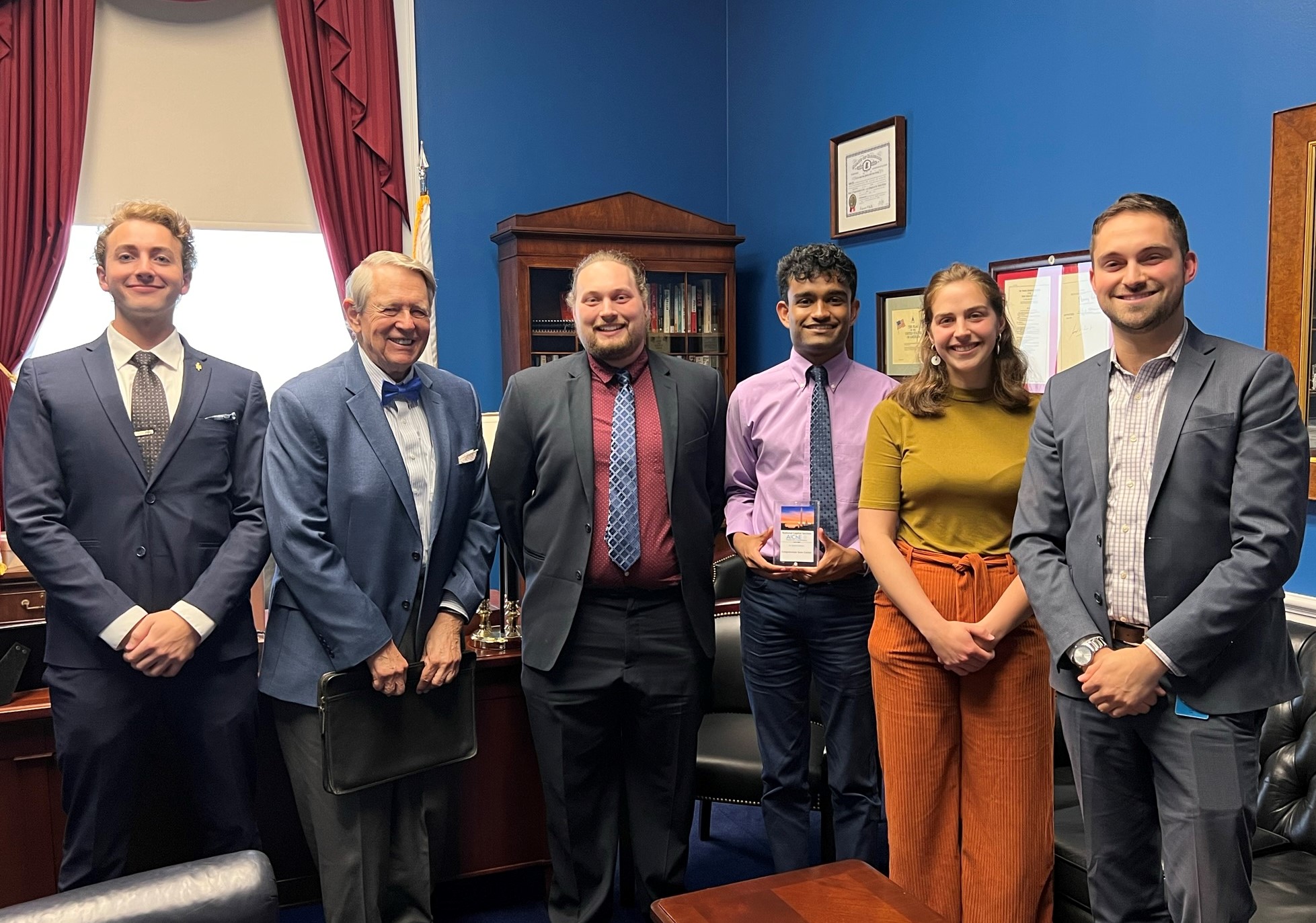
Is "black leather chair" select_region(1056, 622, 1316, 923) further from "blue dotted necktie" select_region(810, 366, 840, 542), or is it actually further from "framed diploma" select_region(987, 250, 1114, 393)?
"framed diploma" select_region(987, 250, 1114, 393)

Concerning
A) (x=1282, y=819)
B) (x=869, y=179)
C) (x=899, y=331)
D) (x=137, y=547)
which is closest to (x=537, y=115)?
(x=869, y=179)

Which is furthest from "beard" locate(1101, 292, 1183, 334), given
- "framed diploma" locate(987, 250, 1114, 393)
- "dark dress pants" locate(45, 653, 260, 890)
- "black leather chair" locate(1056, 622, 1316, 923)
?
"dark dress pants" locate(45, 653, 260, 890)

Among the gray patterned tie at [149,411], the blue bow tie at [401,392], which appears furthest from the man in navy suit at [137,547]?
the blue bow tie at [401,392]

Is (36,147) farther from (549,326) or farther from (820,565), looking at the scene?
(820,565)

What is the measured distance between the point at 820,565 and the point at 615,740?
0.66 m

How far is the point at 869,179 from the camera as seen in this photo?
4.13 metres

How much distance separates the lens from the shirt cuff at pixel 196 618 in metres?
2.10

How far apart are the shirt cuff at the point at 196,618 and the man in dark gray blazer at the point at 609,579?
0.68 metres

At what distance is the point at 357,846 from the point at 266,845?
1.66 ft

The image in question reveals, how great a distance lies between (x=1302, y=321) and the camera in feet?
8.21

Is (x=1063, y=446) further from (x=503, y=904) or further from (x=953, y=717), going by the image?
(x=503, y=904)

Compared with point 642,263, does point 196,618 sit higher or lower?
lower

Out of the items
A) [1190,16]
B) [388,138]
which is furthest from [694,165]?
[1190,16]

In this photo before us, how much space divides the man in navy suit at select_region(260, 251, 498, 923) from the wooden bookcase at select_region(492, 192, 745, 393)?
2262 mm
